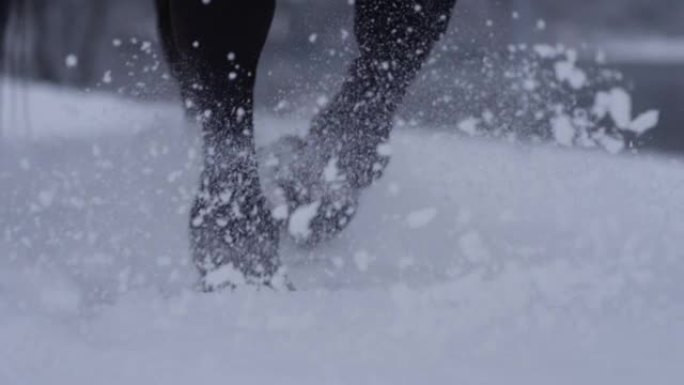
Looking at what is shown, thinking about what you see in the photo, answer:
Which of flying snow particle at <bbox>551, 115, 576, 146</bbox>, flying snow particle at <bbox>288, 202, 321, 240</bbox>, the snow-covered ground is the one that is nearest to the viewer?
the snow-covered ground

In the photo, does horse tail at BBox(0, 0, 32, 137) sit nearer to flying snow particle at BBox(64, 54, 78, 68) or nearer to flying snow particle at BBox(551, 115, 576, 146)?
flying snow particle at BBox(64, 54, 78, 68)

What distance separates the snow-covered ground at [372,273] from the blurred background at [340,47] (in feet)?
0.24

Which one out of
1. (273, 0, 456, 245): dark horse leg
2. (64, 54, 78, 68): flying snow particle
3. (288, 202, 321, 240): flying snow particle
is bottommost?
(64, 54, 78, 68): flying snow particle

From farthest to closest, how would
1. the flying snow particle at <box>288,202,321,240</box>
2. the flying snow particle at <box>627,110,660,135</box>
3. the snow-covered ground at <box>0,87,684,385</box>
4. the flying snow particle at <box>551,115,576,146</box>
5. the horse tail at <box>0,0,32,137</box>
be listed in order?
the horse tail at <box>0,0,32,137</box>, the flying snow particle at <box>627,110,660,135</box>, the flying snow particle at <box>551,115,576,146</box>, the flying snow particle at <box>288,202,321,240</box>, the snow-covered ground at <box>0,87,684,385</box>

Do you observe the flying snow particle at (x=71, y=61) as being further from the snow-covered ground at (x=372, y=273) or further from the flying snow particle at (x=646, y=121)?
the flying snow particle at (x=646, y=121)

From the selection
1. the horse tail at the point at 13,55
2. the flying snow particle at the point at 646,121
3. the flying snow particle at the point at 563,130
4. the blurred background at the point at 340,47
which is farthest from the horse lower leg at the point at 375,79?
the horse tail at the point at 13,55

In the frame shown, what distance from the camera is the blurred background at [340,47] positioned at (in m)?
1.66

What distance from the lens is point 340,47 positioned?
5.42 ft

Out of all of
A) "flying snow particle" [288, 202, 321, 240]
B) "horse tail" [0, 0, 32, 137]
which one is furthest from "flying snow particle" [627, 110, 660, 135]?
"horse tail" [0, 0, 32, 137]

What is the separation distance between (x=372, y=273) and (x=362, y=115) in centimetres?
23

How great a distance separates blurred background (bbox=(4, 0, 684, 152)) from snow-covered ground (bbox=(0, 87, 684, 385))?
0.07m

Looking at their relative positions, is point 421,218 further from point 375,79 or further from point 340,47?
point 340,47

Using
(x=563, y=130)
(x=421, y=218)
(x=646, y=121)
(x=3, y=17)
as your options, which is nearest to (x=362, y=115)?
(x=421, y=218)

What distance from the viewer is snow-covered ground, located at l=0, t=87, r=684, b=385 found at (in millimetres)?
1057
